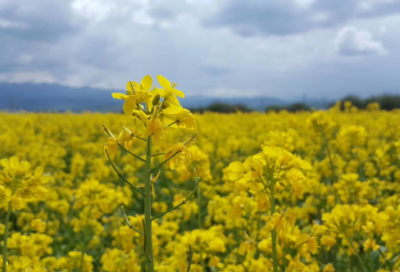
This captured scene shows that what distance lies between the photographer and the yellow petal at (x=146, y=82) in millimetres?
1658

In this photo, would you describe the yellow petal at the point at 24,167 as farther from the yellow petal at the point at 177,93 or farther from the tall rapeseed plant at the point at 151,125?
the yellow petal at the point at 177,93

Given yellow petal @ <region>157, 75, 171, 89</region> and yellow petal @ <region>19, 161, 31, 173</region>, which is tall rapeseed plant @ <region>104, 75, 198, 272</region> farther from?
yellow petal @ <region>19, 161, 31, 173</region>

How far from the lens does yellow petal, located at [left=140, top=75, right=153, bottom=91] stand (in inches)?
65.3

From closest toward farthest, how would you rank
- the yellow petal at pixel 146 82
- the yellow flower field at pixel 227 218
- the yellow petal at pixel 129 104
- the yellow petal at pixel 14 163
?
1. the yellow petal at pixel 129 104
2. the yellow petal at pixel 146 82
3. the yellow flower field at pixel 227 218
4. the yellow petal at pixel 14 163

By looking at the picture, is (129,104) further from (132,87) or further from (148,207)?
(148,207)

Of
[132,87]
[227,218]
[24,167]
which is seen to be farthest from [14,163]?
[227,218]

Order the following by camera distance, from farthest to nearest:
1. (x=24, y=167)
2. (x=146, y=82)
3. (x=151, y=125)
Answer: (x=24, y=167) → (x=146, y=82) → (x=151, y=125)

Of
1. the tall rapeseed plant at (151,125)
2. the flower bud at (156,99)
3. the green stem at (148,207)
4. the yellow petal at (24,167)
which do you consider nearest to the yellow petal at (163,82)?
the tall rapeseed plant at (151,125)

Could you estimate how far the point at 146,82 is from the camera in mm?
1662

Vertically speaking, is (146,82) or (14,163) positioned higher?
(146,82)

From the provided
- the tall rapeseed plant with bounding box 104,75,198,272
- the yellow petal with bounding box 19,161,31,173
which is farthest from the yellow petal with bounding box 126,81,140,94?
the yellow petal with bounding box 19,161,31,173

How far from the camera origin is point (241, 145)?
933cm

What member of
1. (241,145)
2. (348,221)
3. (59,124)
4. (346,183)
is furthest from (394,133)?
(59,124)

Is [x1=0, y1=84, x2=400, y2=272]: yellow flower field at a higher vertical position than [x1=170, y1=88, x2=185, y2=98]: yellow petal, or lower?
lower
